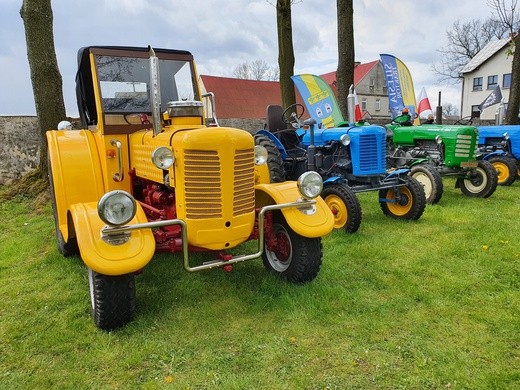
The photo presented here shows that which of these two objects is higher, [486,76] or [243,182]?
[486,76]

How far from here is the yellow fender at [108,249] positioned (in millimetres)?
2609

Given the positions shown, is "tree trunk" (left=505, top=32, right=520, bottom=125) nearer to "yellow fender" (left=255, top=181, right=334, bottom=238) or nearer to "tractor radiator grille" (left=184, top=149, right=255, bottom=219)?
"yellow fender" (left=255, top=181, right=334, bottom=238)

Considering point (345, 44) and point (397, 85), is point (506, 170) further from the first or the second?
point (345, 44)

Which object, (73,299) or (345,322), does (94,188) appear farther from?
(345,322)

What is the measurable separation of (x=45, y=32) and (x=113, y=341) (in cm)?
547

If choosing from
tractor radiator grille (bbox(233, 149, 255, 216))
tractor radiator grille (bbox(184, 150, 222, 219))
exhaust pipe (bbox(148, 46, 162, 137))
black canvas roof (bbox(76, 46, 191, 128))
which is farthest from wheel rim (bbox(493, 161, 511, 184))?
exhaust pipe (bbox(148, 46, 162, 137))

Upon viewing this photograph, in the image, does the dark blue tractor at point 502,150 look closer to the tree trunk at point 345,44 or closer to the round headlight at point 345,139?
the tree trunk at point 345,44

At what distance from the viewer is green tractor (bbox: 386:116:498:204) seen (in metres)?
6.96

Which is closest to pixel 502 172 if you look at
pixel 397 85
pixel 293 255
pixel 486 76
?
pixel 397 85

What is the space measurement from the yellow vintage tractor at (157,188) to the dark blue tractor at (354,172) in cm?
173

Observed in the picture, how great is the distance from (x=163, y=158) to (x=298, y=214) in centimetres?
119

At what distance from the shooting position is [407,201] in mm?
5973

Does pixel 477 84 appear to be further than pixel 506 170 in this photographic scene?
Yes

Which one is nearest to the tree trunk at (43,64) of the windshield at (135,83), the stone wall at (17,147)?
the stone wall at (17,147)
